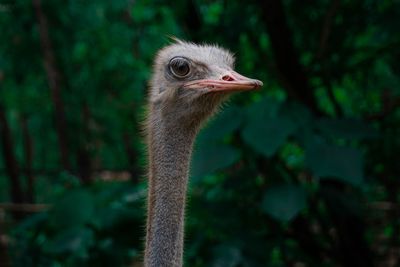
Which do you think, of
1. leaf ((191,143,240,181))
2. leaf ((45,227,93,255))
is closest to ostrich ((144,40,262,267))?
leaf ((191,143,240,181))

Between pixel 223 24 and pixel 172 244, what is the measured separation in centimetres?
211

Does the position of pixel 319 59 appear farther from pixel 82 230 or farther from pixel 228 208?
pixel 82 230

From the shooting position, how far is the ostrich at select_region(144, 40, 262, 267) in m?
1.79

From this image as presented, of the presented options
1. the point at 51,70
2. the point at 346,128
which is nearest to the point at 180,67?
the point at 346,128

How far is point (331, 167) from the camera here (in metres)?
3.07

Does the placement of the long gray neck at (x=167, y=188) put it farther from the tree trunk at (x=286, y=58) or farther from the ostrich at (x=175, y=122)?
the tree trunk at (x=286, y=58)

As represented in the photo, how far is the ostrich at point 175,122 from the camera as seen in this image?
179cm

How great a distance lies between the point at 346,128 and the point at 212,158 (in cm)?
58

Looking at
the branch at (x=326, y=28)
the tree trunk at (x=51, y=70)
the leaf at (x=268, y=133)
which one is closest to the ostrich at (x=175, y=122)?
the leaf at (x=268, y=133)

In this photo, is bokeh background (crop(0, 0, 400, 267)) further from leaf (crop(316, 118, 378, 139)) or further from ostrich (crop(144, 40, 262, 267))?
ostrich (crop(144, 40, 262, 267))

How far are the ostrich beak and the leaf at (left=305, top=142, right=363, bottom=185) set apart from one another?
48.3 inches

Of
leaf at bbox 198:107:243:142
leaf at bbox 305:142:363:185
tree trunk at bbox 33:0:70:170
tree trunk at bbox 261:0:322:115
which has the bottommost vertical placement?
leaf at bbox 305:142:363:185

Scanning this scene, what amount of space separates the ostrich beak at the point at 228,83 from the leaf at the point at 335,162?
1226 millimetres

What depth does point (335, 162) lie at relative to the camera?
3.08m
